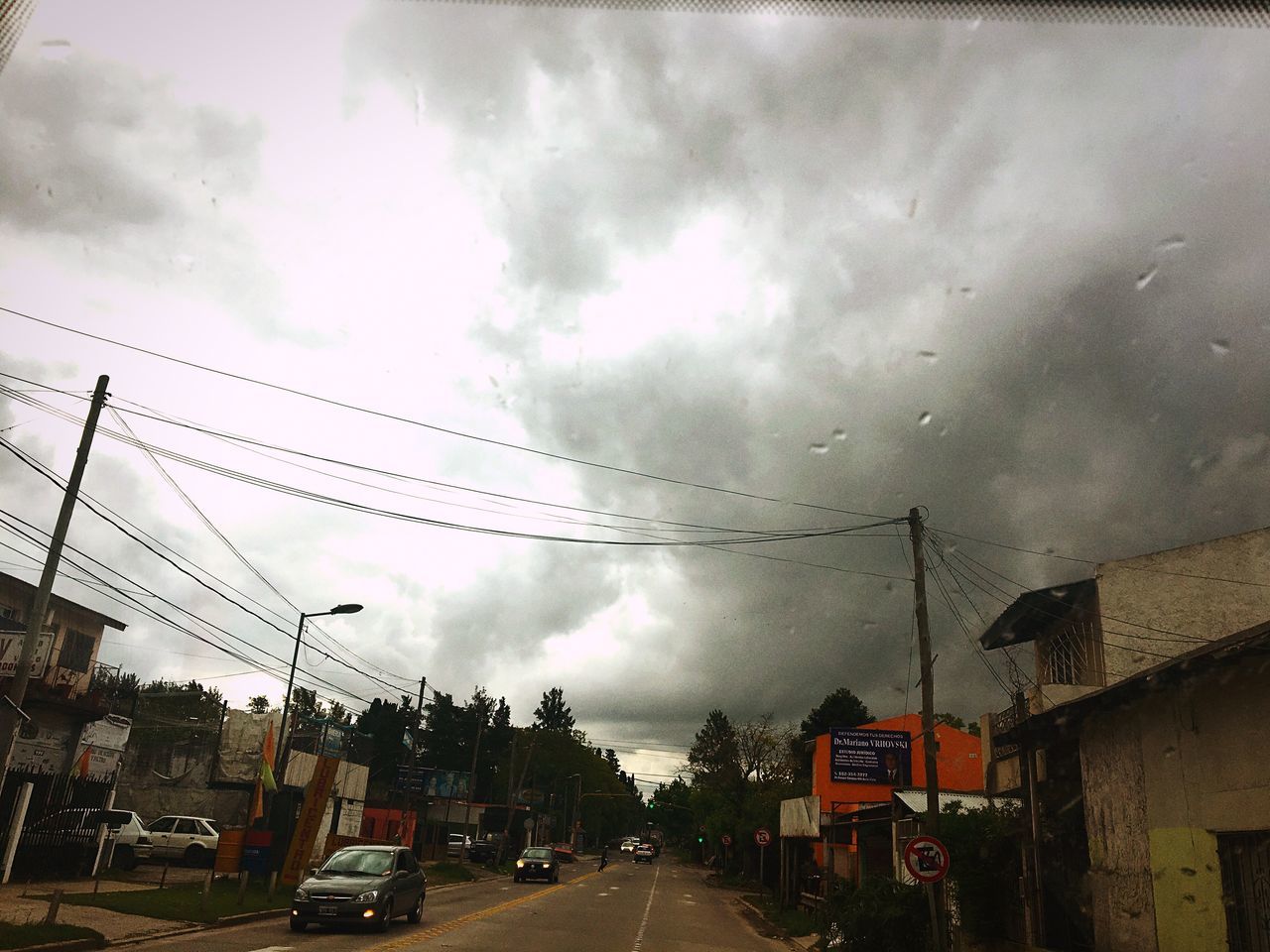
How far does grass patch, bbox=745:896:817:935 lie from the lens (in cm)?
2664

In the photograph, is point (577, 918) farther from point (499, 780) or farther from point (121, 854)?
point (499, 780)

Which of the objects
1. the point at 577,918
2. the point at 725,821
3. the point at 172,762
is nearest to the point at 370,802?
the point at 172,762

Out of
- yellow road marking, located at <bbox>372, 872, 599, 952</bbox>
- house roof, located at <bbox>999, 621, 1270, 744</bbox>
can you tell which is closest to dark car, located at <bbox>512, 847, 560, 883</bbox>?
yellow road marking, located at <bbox>372, 872, 599, 952</bbox>

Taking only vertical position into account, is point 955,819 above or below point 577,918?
above

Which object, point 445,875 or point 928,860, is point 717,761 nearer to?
point 445,875

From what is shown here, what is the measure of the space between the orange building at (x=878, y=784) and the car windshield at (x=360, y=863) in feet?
56.7

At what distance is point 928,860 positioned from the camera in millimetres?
15758

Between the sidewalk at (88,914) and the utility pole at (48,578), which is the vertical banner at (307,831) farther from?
the utility pole at (48,578)

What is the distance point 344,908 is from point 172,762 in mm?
39951

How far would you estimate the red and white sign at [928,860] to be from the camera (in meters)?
15.7

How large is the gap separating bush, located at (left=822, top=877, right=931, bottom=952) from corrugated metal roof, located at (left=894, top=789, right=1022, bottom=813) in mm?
4112

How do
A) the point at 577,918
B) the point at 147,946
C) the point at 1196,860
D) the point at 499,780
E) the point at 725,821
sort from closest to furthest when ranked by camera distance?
the point at 1196,860 → the point at 147,946 → the point at 577,918 → the point at 725,821 → the point at 499,780

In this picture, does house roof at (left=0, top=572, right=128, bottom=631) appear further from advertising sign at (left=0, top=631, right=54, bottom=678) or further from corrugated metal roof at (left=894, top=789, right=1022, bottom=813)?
corrugated metal roof at (left=894, top=789, right=1022, bottom=813)

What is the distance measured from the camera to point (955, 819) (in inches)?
766
